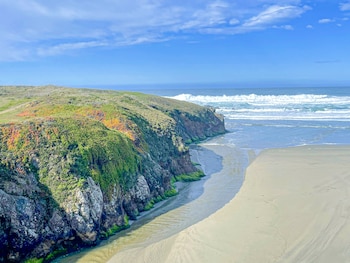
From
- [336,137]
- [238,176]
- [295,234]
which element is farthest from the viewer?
[336,137]

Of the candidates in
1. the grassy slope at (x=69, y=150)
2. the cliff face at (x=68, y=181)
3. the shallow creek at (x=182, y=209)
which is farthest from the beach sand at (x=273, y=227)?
the grassy slope at (x=69, y=150)

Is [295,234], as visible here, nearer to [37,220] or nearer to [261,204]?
[261,204]

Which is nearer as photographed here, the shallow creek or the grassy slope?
the shallow creek

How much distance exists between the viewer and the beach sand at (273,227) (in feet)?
48.2

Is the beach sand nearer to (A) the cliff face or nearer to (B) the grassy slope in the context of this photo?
(A) the cliff face

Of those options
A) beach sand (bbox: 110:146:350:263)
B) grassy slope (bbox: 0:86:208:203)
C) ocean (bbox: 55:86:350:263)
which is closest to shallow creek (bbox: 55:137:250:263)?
ocean (bbox: 55:86:350:263)

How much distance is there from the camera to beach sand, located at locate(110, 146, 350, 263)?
14.7 m

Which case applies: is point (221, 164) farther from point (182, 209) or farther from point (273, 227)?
point (273, 227)

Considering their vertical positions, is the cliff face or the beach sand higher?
the cliff face

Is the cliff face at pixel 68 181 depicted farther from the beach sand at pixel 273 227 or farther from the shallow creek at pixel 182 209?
the beach sand at pixel 273 227

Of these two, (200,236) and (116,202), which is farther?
(116,202)

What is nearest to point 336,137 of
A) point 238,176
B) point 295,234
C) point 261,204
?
point 238,176

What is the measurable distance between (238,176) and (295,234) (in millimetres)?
10271

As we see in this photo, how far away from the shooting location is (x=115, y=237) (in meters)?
16.6
